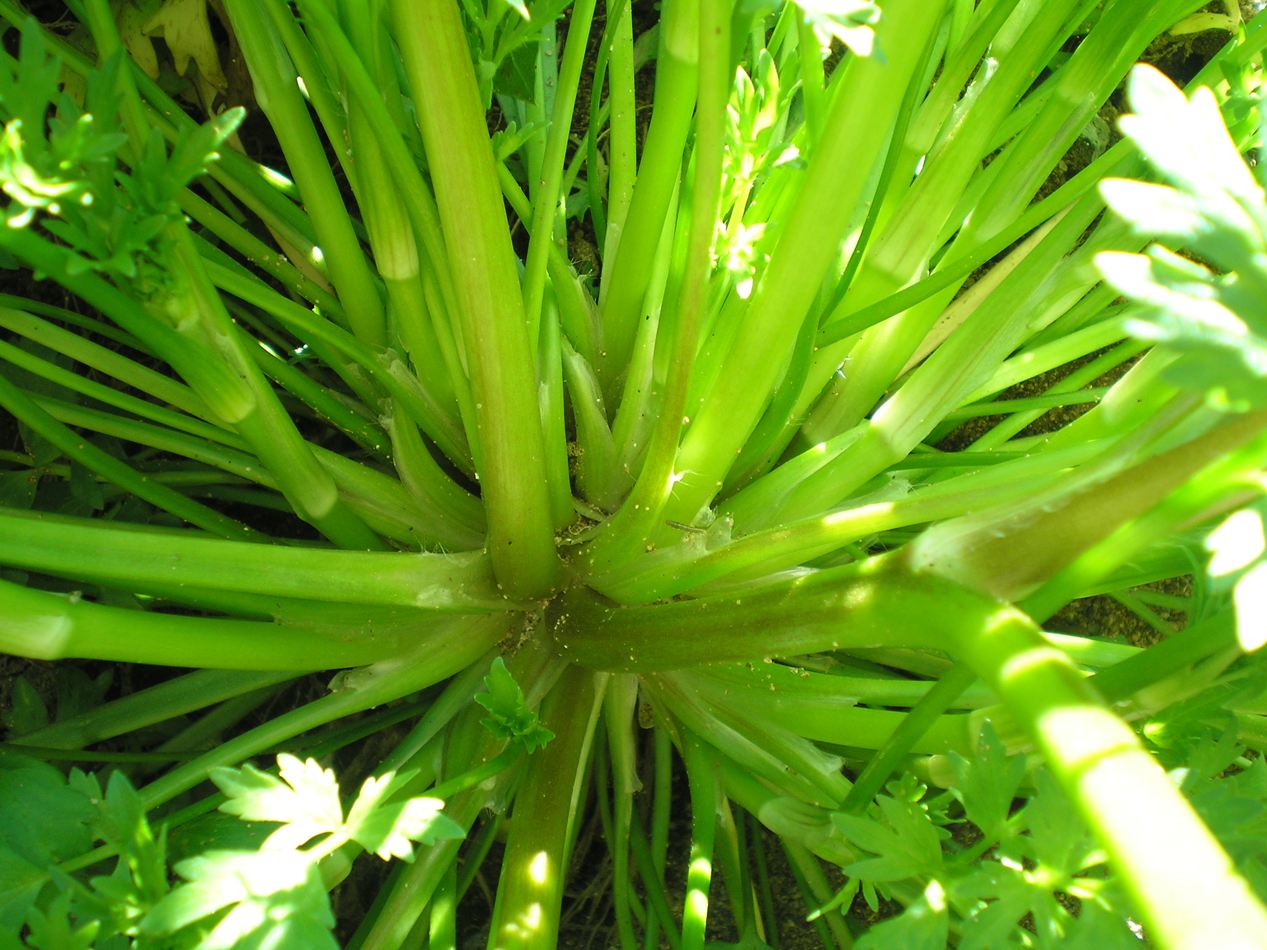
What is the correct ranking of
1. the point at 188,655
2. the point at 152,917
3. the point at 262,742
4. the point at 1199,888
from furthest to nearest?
1. the point at 262,742
2. the point at 188,655
3. the point at 152,917
4. the point at 1199,888

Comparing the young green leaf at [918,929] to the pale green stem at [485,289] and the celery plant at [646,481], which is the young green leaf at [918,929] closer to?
the celery plant at [646,481]

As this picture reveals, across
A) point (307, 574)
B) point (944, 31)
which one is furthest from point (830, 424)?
point (307, 574)

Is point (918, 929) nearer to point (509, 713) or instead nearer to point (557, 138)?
point (509, 713)

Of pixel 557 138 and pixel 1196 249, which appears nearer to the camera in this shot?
pixel 1196 249

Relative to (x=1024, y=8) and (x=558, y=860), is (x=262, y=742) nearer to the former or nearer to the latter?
(x=558, y=860)

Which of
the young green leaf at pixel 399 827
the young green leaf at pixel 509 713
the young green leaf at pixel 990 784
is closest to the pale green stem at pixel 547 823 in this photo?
the young green leaf at pixel 509 713

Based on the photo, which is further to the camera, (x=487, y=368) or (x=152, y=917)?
(x=487, y=368)

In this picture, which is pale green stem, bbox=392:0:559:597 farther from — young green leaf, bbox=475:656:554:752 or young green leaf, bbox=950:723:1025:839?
young green leaf, bbox=950:723:1025:839

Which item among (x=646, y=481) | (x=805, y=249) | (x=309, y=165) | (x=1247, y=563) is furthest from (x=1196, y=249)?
(x=309, y=165)
